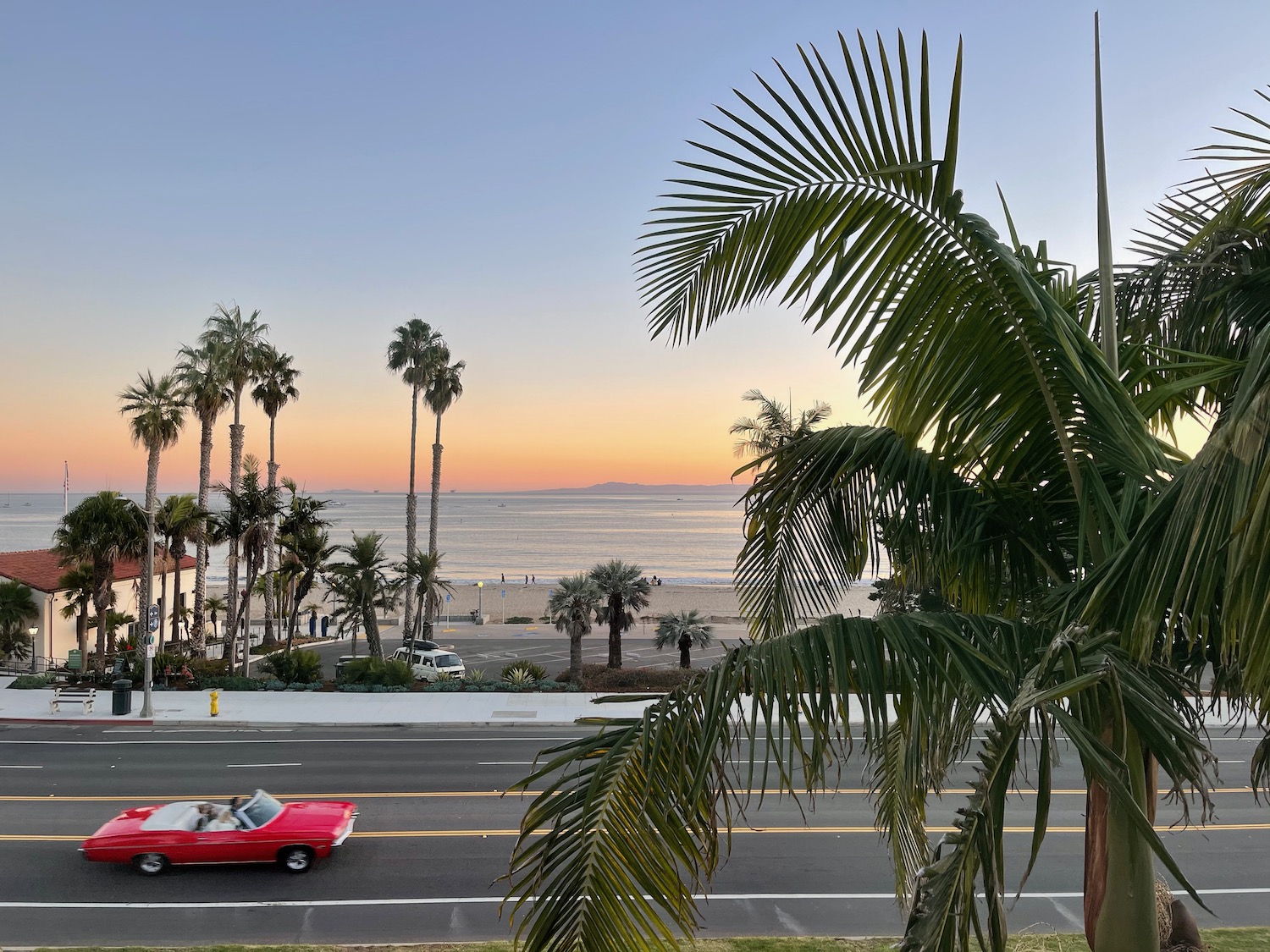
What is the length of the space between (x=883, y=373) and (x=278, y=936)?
33.1 feet

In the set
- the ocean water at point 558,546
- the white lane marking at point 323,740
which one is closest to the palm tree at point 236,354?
the white lane marking at point 323,740

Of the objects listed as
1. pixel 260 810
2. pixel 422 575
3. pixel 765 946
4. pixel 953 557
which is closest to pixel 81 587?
pixel 422 575

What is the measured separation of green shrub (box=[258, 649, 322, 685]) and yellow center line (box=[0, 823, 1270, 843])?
45.3 ft

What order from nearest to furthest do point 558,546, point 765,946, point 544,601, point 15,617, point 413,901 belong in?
point 765,946
point 413,901
point 15,617
point 544,601
point 558,546

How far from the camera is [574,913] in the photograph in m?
2.80

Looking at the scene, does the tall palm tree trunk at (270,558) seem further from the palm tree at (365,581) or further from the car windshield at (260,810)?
the car windshield at (260,810)

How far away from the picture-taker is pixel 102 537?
98.3ft

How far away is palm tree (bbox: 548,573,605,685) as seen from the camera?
29.5 meters

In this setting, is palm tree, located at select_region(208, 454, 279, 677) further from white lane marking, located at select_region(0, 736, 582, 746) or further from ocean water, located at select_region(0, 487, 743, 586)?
ocean water, located at select_region(0, 487, 743, 586)

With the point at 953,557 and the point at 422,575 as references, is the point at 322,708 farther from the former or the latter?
the point at 953,557

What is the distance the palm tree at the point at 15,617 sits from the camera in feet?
117

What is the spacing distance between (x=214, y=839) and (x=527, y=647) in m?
28.9

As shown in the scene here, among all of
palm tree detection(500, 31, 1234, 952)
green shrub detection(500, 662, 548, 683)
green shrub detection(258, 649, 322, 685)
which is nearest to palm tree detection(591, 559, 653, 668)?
green shrub detection(500, 662, 548, 683)

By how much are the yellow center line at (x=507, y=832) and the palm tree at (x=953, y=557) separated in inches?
414
